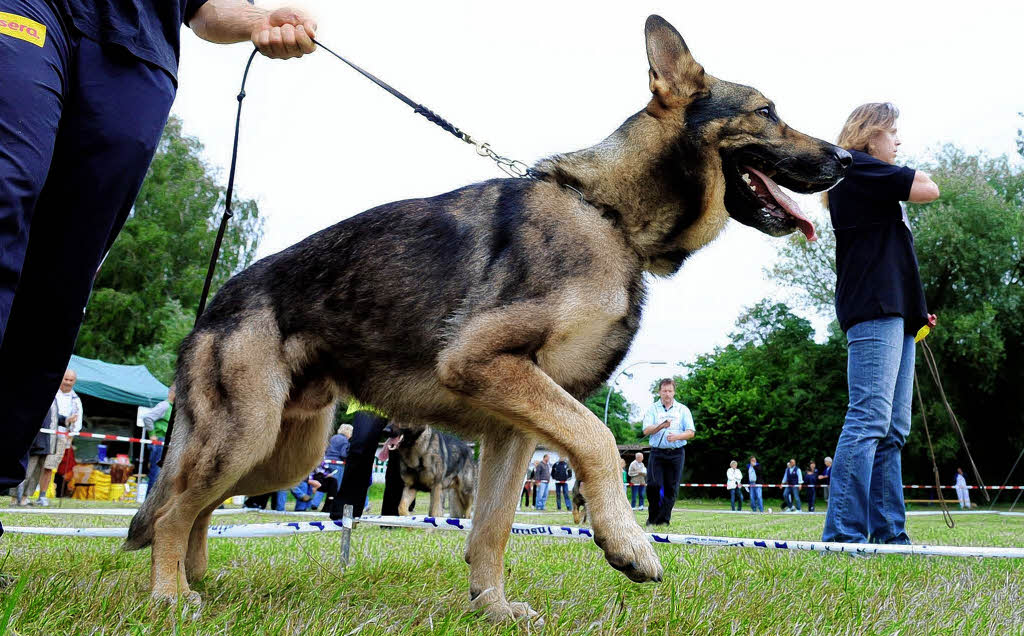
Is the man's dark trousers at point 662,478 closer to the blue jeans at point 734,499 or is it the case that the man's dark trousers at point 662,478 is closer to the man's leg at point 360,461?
the man's leg at point 360,461

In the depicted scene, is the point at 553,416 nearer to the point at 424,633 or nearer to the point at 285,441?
the point at 424,633

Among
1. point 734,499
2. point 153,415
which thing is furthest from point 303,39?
point 734,499

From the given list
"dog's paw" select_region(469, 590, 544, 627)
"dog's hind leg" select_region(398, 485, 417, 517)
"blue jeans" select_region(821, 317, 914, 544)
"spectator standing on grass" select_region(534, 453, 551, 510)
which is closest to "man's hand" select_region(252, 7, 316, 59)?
"dog's paw" select_region(469, 590, 544, 627)

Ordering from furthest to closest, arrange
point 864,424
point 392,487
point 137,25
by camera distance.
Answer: point 392,487 < point 864,424 < point 137,25

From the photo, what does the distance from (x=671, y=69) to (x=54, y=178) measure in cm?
245

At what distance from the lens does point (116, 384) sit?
20.4 metres

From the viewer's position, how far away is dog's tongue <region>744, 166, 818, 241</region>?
325 centimetres

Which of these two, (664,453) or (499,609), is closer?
(499,609)

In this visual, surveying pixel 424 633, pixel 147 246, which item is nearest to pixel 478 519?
pixel 424 633

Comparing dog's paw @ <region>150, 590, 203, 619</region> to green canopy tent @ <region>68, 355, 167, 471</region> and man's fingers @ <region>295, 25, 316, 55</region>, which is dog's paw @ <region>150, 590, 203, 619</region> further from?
green canopy tent @ <region>68, 355, 167, 471</region>

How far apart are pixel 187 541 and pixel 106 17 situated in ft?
6.94

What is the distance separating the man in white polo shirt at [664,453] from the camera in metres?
11.6

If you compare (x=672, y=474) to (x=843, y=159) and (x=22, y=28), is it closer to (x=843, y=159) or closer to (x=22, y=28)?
(x=843, y=159)

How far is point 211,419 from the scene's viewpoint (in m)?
3.17
